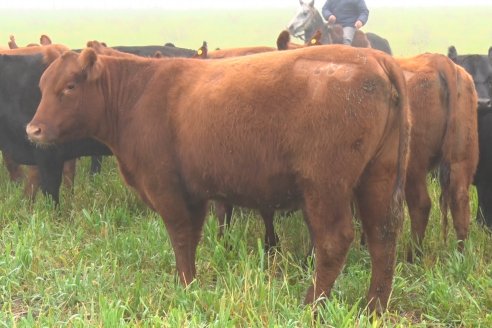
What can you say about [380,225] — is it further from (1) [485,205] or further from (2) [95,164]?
(2) [95,164]

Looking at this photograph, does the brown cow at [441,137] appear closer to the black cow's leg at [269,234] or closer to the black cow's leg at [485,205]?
the black cow's leg at [485,205]

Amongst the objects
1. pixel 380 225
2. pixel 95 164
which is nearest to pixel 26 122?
pixel 95 164

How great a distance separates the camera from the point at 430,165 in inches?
173

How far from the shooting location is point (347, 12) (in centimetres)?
1171

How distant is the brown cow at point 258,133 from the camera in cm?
320

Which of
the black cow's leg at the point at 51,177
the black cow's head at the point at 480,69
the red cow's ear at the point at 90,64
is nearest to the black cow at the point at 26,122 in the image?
the black cow's leg at the point at 51,177

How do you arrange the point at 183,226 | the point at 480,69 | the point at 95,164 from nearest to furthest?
the point at 183,226 < the point at 480,69 < the point at 95,164

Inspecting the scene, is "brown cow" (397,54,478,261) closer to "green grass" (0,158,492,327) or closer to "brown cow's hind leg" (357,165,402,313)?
"green grass" (0,158,492,327)

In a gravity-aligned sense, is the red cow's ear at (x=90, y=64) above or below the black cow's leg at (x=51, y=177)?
above

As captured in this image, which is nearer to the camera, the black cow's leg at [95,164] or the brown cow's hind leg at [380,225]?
the brown cow's hind leg at [380,225]

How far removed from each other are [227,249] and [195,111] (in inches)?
50.2

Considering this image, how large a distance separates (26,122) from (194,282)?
3079mm

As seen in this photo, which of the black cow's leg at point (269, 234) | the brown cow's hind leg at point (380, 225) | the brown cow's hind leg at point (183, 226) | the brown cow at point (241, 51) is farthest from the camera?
the brown cow at point (241, 51)

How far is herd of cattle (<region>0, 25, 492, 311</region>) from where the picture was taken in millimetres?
3215
